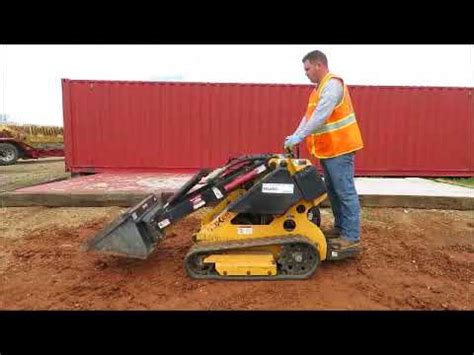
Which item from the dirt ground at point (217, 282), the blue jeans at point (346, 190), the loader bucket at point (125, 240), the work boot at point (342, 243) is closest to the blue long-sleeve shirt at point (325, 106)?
the blue jeans at point (346, 190)

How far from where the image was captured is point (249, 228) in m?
3.60

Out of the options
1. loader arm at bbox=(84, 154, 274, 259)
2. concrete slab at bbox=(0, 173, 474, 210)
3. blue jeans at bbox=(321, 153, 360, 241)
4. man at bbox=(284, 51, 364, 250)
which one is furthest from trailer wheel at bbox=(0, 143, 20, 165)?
blue jeans at bbox=(321, 153, 360, 241)

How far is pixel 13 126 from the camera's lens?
15.9 metres

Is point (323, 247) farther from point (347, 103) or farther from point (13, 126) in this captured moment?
point (13, 126)

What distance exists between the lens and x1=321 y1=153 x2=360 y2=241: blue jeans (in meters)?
3.79

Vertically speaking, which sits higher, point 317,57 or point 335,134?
point 317,57

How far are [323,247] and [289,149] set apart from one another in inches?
39.4

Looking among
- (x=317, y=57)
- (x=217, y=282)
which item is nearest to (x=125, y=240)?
(x=217, y=282)

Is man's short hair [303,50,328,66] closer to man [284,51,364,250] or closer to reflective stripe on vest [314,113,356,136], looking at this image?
man [284,51,364,250]

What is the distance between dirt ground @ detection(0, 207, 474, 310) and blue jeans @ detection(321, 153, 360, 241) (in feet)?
1.27

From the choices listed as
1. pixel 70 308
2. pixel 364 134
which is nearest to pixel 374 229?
pixel 70 308

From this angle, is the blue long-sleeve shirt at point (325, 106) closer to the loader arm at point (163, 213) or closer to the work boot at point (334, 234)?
the loader arm at point (163, 213)

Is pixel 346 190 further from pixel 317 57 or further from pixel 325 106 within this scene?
pixel 317 57

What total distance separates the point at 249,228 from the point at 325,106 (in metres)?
1.37
